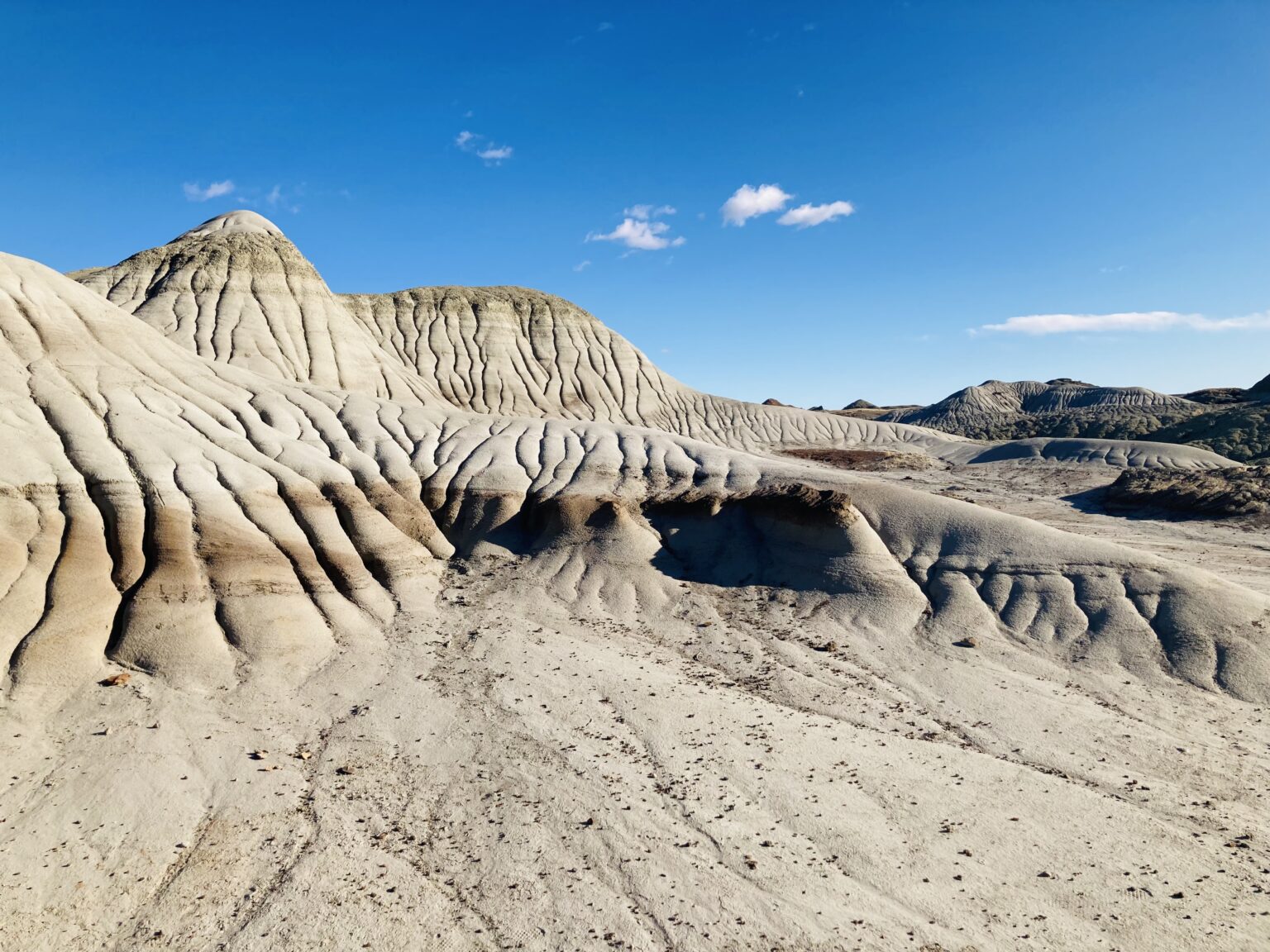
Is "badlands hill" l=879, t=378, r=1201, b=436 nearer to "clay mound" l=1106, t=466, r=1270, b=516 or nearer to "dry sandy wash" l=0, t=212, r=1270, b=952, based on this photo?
"clay mound" l=1106, t=466, r=1270, b=516

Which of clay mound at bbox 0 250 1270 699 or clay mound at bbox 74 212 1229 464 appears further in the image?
clay mound at bbox 74 212 1229 464

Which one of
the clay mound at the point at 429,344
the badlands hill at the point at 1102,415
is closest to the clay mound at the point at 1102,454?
the clay mound at the point at 429,344

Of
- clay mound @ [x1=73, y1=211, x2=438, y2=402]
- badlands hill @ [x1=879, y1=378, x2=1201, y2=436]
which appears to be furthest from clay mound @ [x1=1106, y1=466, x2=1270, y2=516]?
badlands hill @ [x1=879, y1=378, x2=1201, y2=436]

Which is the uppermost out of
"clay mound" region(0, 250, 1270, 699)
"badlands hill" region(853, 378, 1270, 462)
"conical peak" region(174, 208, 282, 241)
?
"conical peak" region(174, 208, 282, 241)

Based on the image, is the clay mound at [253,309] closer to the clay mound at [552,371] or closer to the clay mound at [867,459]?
the clay mound at [552,371]

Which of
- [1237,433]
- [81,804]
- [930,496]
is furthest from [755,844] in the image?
[1237,433]

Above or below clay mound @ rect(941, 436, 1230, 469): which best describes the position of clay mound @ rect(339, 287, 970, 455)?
above
